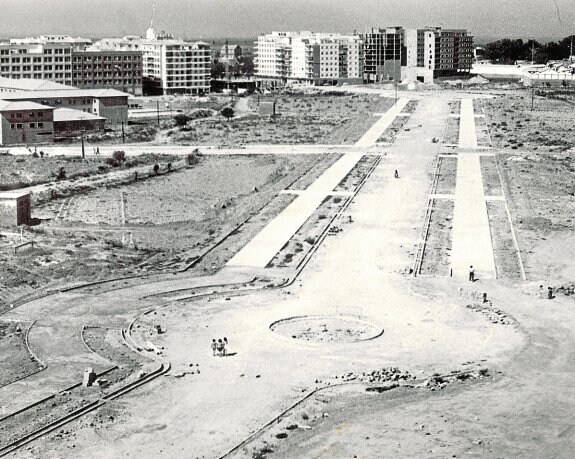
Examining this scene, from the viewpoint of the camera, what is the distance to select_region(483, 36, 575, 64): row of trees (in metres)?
144

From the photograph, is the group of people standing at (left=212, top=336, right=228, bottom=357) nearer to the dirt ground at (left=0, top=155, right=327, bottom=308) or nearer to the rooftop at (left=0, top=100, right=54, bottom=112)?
the dirt ground at (left=0, top=155, right=327, bottom=308)

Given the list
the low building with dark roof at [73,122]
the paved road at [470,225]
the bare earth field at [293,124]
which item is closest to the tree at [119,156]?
the bare earth field at [293,124]

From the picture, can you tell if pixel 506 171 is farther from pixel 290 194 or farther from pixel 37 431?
pixel 37 431

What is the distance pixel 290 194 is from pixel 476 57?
12849 centimetres

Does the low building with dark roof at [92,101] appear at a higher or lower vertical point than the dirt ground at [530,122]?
higher

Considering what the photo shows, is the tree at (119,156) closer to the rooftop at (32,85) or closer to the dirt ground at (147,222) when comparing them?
the dirt ground at (147,222)

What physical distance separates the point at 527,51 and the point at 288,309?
133 meters

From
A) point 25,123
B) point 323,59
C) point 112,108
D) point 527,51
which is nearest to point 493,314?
point 25,123

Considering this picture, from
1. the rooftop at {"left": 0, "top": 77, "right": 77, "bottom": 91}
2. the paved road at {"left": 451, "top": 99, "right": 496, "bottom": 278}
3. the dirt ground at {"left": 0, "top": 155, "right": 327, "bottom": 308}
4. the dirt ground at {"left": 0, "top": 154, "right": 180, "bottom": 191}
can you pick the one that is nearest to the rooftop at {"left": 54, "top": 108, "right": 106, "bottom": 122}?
the rooftop at {"left": 0, "top": 77, "right": 77, "bottom": 91}

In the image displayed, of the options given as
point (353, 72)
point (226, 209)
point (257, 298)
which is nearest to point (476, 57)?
point (353, 72)

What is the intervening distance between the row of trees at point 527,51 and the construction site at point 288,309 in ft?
318

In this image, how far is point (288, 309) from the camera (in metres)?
25.5

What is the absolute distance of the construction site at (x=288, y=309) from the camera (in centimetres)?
1825

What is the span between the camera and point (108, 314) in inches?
982
